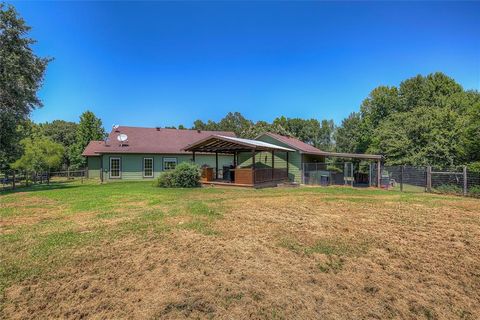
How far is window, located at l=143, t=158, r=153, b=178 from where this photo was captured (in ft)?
70.9

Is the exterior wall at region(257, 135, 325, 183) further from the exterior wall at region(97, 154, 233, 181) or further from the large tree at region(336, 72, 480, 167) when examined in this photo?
the exterior wall at region(97, 154, 233, 181)

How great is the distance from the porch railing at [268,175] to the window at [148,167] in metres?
10.3

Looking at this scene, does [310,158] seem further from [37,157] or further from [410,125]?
[37,157]

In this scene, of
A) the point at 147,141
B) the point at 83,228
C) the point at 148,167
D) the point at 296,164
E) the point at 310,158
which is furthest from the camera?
the point at 147,141

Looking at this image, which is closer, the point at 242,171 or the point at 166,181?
the point at 166,181

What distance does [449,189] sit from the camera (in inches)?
525

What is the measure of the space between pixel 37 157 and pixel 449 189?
28277 millimetres

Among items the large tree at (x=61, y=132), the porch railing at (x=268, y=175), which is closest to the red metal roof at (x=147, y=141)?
the porch railing at (x=268, y=175)

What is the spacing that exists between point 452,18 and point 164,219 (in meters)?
15.8

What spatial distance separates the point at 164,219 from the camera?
6812 mm

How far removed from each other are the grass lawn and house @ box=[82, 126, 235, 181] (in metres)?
14.1

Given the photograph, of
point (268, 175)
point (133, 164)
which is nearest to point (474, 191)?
point (268, 175)

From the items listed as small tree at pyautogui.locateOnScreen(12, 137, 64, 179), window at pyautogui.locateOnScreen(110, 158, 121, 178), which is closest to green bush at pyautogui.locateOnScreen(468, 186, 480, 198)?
window at pyautogui.locateOnScreen(110, 158, 121, 178)

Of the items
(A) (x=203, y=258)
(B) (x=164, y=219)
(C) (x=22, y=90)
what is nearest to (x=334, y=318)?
(A) (x=203, y=258)
